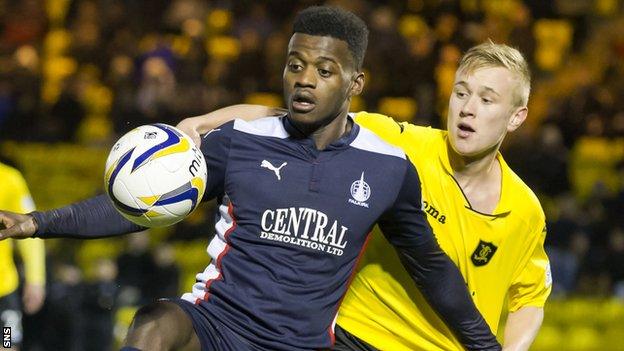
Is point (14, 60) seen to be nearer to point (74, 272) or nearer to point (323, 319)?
point (74, 272)

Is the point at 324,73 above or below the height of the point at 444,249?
above

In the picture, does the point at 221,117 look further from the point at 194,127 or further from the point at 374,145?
the point at 374,145

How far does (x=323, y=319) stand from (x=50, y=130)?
966cm

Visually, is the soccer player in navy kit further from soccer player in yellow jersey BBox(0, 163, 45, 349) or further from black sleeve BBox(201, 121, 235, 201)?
soccer player in yellow jersey BBox(0, 163, 45, 349)

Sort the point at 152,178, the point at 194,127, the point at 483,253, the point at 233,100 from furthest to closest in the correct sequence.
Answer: the point at 233,100
the point at 483,253
the point at 194,127
the point at 152,178

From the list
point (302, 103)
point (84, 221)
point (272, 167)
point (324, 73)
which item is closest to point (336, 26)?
point (324, 73)

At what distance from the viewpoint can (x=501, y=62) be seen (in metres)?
5.44

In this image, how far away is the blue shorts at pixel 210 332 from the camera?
4516 millimetres

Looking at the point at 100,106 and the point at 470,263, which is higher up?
the point at 470,263

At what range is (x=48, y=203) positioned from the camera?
42.2 ft

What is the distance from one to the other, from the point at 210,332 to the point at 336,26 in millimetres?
1294

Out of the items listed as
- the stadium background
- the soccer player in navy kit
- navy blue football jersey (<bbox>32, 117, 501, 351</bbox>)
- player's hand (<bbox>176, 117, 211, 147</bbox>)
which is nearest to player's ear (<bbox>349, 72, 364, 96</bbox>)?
the soccer player in navy kit

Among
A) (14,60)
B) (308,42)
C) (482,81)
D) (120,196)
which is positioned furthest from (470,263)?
(14,60)

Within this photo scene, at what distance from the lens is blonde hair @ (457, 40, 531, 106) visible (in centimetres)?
543
